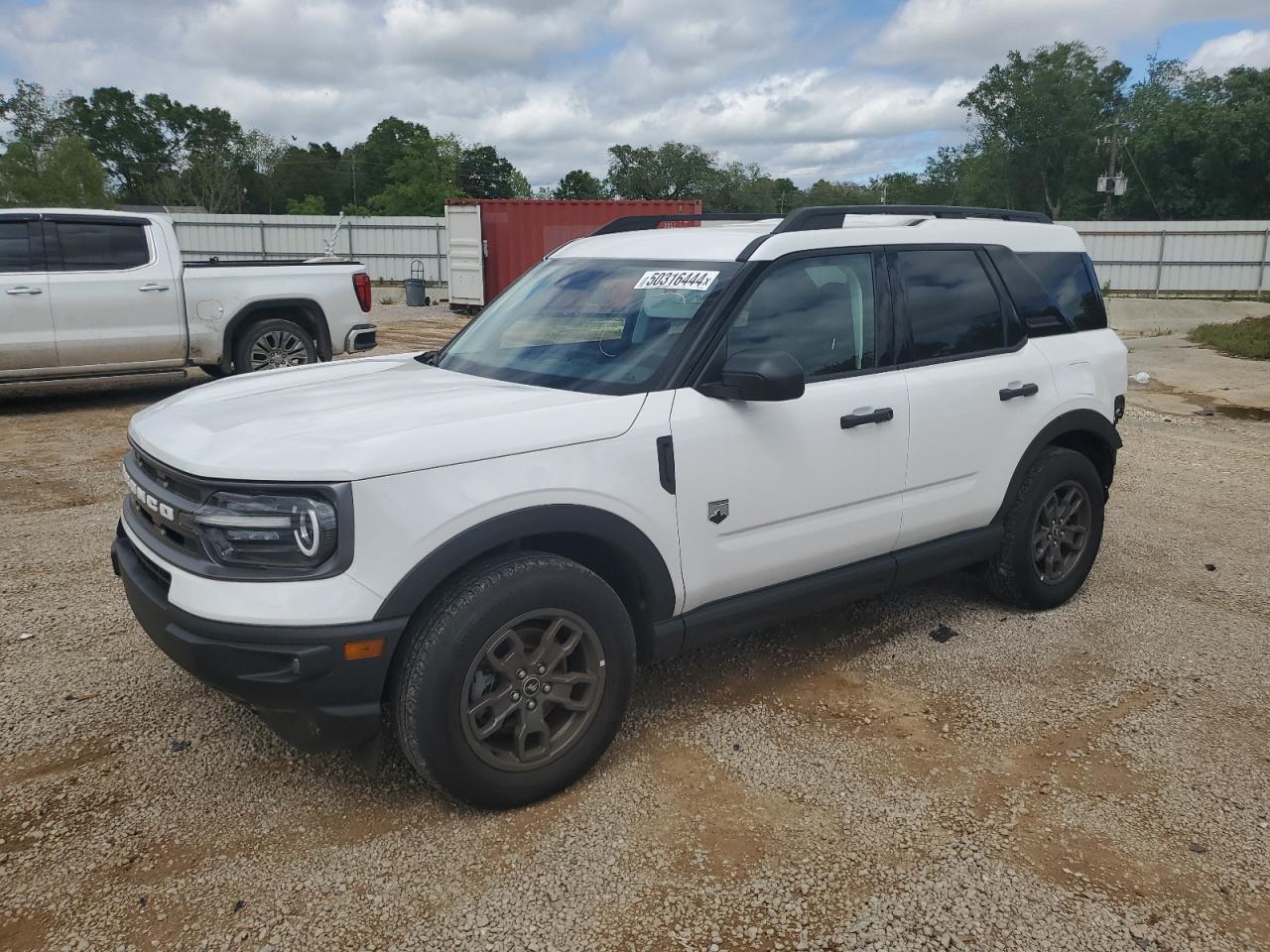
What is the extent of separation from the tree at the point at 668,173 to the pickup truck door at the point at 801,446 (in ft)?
280

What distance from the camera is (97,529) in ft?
18.8

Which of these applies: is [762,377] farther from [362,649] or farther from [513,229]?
[513,229]

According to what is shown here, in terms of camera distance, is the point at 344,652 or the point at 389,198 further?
the point at 389,198

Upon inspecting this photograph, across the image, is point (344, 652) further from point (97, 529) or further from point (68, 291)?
point (68, 291)

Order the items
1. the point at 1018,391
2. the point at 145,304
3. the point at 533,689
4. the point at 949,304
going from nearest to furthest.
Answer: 1. the point at 533,689
2. the point at 949,304
3. the point at 1018,391
4. the point at 145,304

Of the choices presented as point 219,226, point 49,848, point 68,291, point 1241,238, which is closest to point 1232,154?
point 1241,238

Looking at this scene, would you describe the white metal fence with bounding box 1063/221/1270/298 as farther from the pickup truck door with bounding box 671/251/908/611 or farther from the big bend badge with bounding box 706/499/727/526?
the big bend badge with bounding box 706/499/727/526

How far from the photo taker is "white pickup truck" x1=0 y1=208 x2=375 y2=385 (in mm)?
8672

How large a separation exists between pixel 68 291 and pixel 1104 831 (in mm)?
9312

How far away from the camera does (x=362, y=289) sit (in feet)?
33.5

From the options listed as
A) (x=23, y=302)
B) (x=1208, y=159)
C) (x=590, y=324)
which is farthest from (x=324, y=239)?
(x=1208, y=159)

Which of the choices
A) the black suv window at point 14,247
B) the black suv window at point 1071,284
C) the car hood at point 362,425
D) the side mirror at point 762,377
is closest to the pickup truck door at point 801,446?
the side mirror at point 762,377

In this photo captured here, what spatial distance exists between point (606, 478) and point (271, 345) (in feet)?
25.8

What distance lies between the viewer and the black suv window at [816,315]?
11.5 feet
